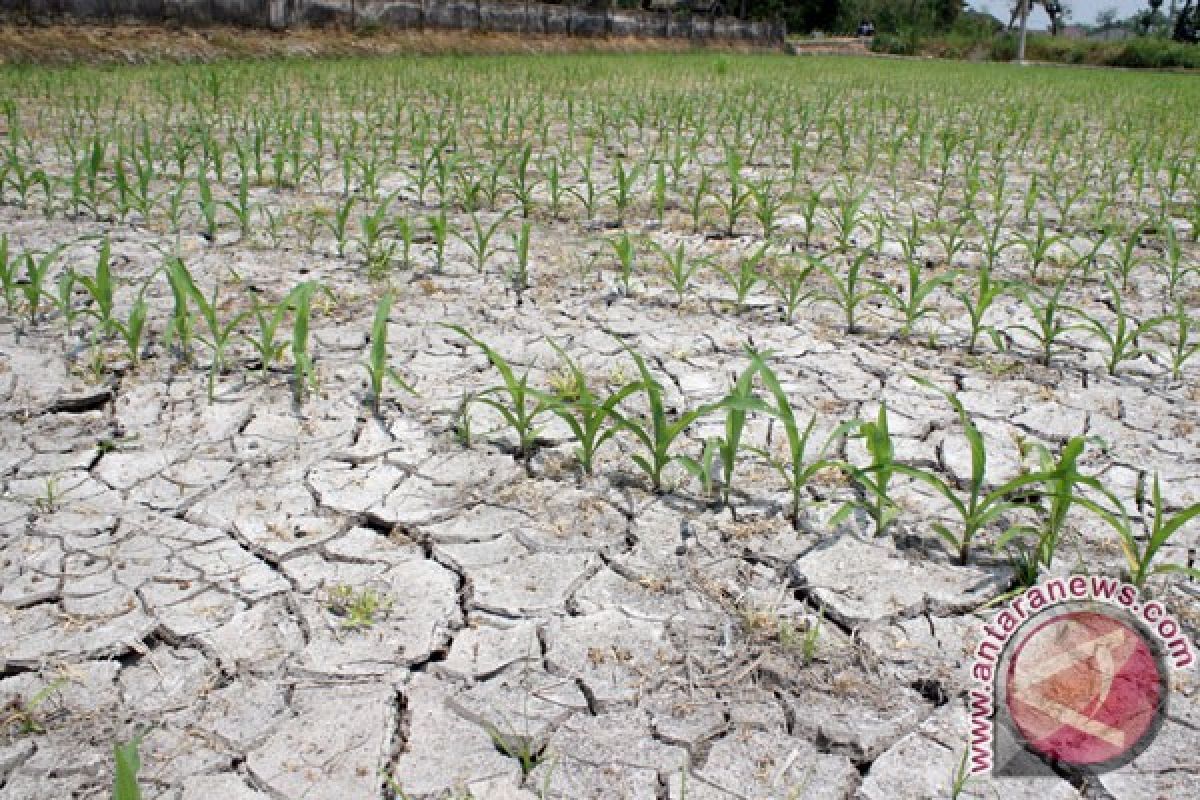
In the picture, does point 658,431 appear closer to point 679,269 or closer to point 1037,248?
point 679,269

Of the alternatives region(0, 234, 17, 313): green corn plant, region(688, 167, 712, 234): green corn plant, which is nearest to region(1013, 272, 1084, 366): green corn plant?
region(688, 167, 712, 234): green corn plant

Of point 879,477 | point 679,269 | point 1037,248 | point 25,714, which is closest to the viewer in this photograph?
point 25,714

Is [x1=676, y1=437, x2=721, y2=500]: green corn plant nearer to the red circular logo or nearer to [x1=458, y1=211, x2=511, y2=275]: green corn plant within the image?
the red circular logo

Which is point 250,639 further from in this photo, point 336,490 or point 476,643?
point 336,490

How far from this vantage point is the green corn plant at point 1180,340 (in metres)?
2.62

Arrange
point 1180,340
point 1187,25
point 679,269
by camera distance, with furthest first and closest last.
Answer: point 1187,25, point 679,269, point 1180,340

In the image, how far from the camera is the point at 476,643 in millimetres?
1590

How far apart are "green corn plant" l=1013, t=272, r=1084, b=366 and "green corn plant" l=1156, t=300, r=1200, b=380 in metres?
0.25

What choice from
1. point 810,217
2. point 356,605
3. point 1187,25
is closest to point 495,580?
point 356,605

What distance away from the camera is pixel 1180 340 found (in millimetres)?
2654

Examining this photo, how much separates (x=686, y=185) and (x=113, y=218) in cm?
283

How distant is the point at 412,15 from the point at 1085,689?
1722 cm

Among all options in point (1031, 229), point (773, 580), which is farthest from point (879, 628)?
point (1031, 229)

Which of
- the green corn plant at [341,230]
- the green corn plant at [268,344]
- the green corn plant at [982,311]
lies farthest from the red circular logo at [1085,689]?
the green corn plant at [341,230]
